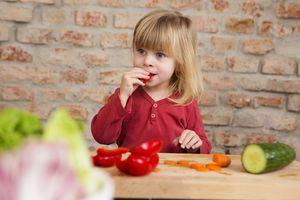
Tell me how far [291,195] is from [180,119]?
77cm

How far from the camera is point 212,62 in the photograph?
233 cm

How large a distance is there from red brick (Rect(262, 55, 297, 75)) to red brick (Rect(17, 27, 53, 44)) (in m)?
1.17

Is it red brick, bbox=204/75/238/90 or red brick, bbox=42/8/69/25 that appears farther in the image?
red brick, bbox=204/75/238/90

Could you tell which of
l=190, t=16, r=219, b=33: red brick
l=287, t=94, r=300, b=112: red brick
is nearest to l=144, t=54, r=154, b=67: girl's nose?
l=190, t=16, r=219, b=33: red brick

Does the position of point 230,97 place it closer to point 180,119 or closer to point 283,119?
point 283,119

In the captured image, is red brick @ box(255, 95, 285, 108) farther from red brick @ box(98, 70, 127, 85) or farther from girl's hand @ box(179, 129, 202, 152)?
girl's hand @ box(179, 129, 202, 152)

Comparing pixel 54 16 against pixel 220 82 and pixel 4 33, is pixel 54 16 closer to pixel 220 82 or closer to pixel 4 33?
pixel 4 33

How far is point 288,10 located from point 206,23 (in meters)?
0.46

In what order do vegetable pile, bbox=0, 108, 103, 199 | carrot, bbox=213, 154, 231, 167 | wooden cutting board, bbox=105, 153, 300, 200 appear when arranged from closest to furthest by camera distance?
1. vegetable pile, bbox=0, 108, 103, 199
2. wooden cutting board, bbox=105, 153, 300, 200
3. carrot, bbox=213, 154, 231, 167

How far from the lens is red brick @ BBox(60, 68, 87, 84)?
7.41ft

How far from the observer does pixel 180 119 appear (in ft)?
5.96

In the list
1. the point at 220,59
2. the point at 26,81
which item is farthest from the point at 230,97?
the point at 26,81

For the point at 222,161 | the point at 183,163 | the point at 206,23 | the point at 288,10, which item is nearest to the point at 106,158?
the point at 183,163

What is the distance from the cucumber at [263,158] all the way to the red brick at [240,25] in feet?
3.87
